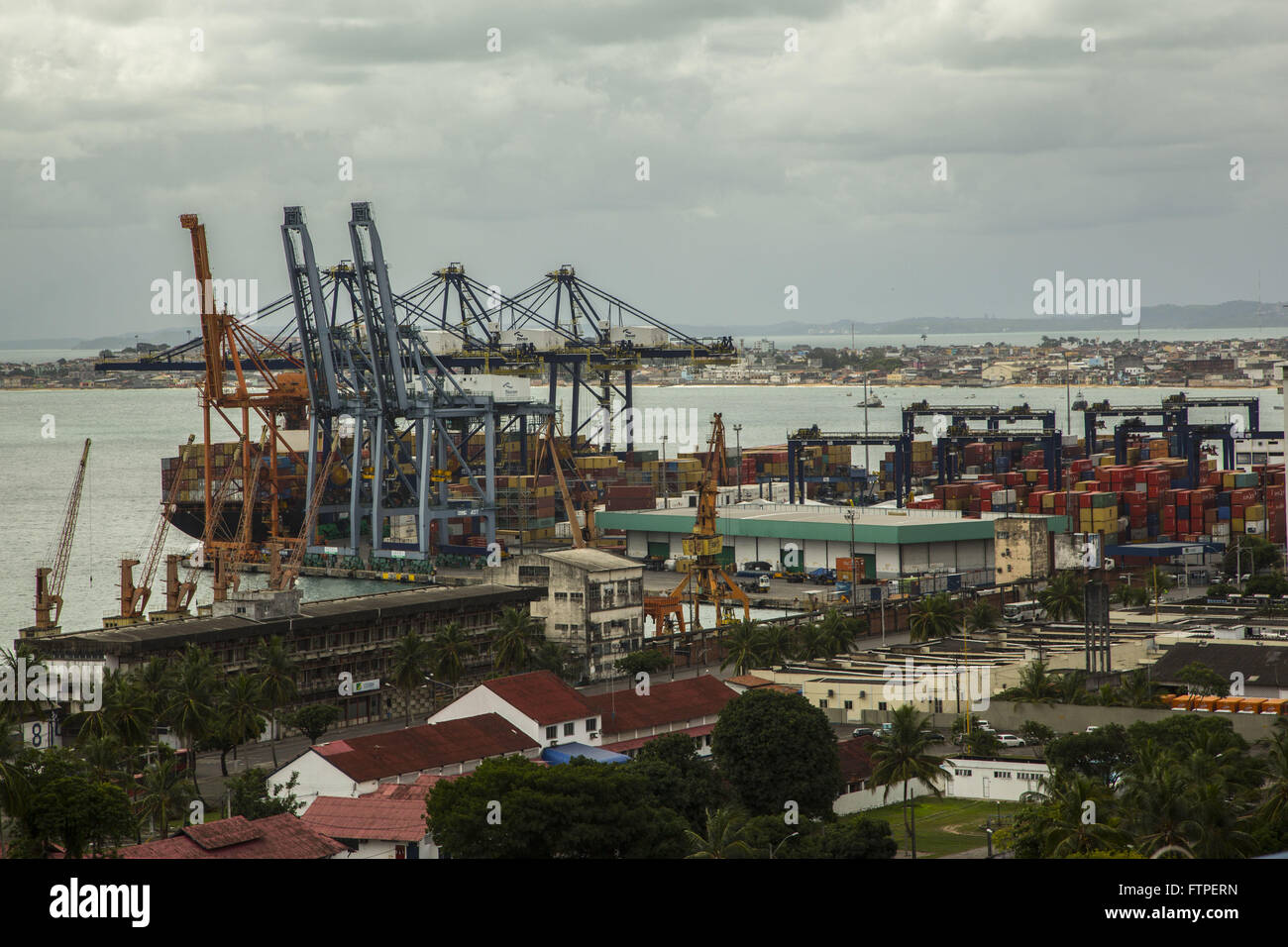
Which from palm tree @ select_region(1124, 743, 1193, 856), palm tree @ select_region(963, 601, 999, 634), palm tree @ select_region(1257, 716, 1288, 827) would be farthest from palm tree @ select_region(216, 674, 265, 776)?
palm tree @ select_region(963, 601, 999, 634)

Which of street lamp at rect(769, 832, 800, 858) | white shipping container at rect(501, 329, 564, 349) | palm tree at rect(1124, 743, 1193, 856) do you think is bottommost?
street lamp at rect(769, 832, 800, 858)

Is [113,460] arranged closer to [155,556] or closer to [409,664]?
[155,556]

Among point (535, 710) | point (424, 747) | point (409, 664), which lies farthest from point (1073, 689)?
point (409, 664)

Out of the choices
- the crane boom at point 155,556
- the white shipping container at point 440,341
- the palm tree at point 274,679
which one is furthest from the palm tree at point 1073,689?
the white shipping container at point 440,341

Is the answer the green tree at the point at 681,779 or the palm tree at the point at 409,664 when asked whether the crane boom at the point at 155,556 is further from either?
the green tree at the point at 681,779

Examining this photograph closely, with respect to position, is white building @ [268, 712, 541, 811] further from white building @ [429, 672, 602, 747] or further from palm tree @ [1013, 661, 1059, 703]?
palm tree @ [1013, 661, 1059, 703]

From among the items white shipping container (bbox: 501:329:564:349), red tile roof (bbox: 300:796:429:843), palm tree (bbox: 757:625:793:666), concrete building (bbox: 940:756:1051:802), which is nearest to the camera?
red tile roof (bbox: 300:796:429:843)
